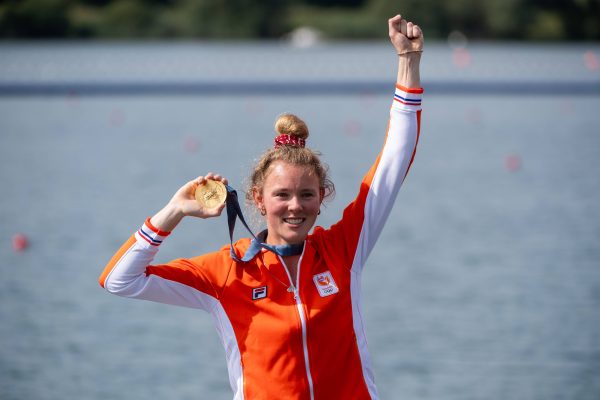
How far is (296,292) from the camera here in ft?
9.54

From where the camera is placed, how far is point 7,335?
7891 millimetres

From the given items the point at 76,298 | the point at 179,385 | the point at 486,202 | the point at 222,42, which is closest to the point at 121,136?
the point at 486,202

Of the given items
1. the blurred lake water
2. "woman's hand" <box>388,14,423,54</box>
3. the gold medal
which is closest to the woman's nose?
the gold medal

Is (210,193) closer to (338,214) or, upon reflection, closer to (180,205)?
(180,205)

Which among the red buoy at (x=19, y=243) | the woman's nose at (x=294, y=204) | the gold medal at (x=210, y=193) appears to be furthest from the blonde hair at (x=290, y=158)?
the red buoy at (x=19, y=243)

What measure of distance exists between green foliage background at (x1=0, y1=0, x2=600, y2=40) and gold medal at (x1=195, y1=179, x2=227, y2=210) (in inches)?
1552

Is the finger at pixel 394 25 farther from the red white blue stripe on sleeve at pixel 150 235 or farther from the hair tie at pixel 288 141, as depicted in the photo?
the red white blue stripe on sleeve at pixel 150 235

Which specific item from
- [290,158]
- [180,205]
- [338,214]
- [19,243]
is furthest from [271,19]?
[180,205]

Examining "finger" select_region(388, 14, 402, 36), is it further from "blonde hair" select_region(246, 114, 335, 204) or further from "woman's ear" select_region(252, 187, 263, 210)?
"woman's ear" select_region(252, 187, 263, 210)

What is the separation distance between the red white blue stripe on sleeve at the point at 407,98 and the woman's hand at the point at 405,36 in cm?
12

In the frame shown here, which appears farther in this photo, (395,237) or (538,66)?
(538,66)

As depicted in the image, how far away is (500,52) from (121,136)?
69.2 ft

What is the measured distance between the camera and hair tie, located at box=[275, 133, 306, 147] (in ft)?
10.00

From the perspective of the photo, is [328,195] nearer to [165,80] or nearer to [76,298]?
[76,298]
